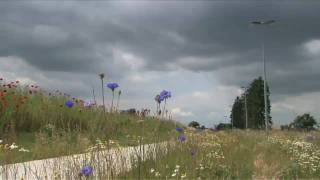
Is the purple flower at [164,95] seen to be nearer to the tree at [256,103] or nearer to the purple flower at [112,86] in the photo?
the purple flower at [112,86]

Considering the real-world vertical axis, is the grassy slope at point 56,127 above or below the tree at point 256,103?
below

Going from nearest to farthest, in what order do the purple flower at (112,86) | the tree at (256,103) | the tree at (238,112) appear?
the purple flower at (112,86) < the tree at (256,103) < the tree at (238,112)

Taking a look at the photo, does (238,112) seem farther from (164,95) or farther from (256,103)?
(164,95)

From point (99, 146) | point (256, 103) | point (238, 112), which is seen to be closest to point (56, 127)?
point (99, 146)

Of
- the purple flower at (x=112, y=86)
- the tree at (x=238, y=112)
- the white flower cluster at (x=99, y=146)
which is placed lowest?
the white flower cluster at (x=99, y=146)

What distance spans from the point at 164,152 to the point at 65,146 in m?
1.79

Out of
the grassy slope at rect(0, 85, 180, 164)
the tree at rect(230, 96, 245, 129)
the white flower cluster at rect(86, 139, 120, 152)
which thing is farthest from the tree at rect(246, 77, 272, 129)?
the white flower cluster at rect(86, 139, 120, 152)

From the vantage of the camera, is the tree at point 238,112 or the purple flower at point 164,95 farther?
the tree at point 238,112

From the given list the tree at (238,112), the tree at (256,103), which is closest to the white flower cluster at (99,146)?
the tree at (256,103)

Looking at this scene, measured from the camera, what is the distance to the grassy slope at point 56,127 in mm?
6910

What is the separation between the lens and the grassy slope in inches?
272

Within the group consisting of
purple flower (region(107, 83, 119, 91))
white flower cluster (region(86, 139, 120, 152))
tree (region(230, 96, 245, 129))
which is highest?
tree (region(230, 96, 245, 129))

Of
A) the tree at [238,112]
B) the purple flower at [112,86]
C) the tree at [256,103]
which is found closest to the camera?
the purple flower at [112,86]

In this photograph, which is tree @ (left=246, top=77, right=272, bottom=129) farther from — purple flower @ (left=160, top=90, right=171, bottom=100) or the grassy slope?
purple flower @ (left=160, top=90, right=171, bottom=100)
